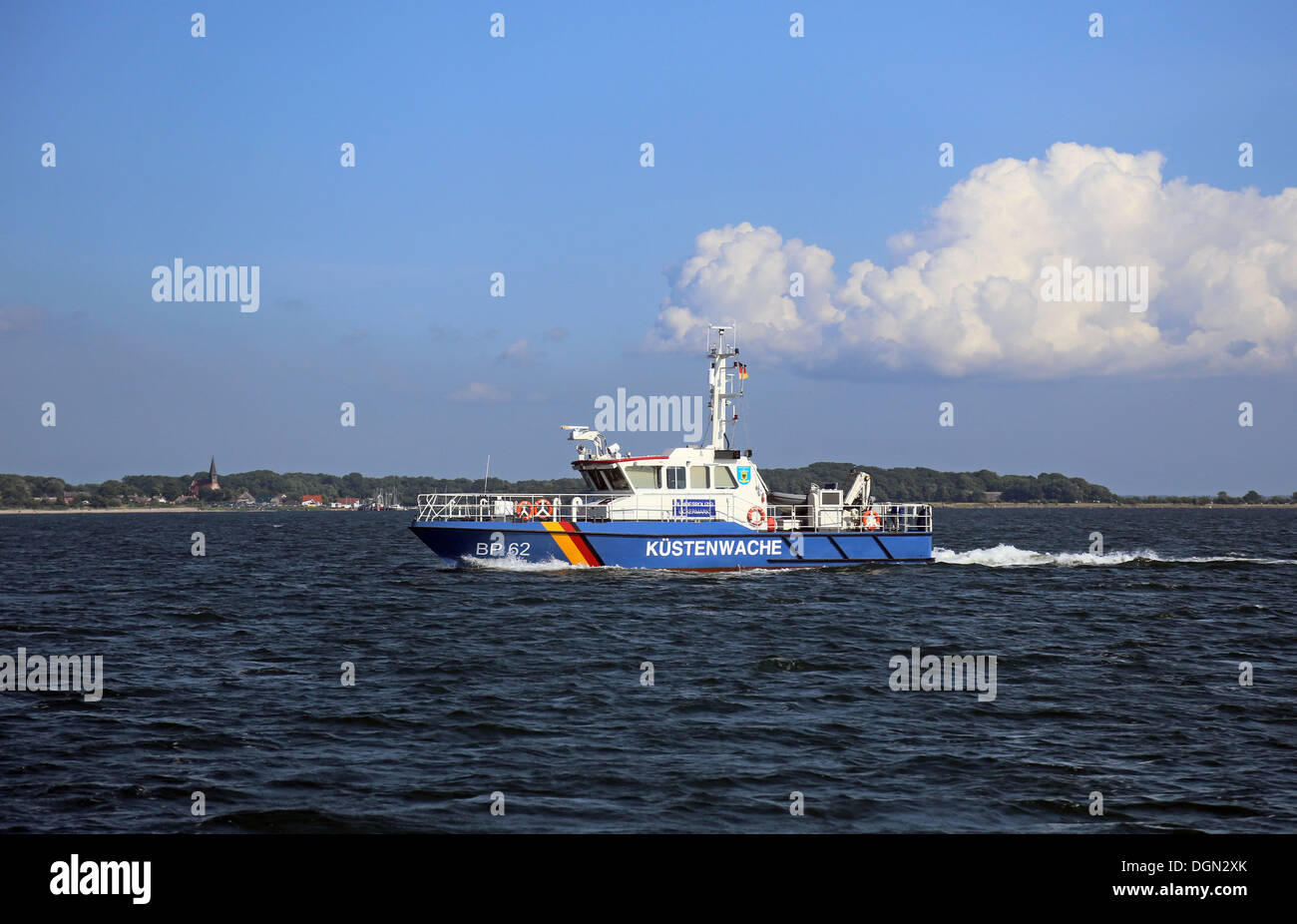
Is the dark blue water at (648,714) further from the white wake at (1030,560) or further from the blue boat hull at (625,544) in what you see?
the white wake at (1030,560)

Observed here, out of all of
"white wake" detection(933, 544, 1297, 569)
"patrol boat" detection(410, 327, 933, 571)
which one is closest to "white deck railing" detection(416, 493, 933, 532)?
"patrol boat" detection(410, 327, 933, 571)

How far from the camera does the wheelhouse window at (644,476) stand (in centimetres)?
3033

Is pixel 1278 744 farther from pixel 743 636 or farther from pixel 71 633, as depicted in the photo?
pixel 71 633

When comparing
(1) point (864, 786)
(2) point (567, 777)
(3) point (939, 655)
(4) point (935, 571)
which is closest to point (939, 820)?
(1) point (864, 786)

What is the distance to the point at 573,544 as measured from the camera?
2919 cm

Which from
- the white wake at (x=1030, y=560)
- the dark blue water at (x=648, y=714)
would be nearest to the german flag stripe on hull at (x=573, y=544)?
Result: the dark blue water at (x=648, y=714)

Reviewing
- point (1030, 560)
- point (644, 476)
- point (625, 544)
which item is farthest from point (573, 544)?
point (1030, 560)

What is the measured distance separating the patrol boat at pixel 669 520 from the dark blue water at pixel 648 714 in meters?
2.40

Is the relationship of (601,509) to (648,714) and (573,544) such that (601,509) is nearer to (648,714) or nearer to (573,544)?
(573,544)

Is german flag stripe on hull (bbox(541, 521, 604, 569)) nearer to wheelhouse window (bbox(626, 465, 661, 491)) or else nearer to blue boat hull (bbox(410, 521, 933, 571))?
blue boat hull (bbox(410, 521, 933, 571))

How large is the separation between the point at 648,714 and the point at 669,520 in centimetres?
1663

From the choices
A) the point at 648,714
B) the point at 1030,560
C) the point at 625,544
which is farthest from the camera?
the point at 1030,560
